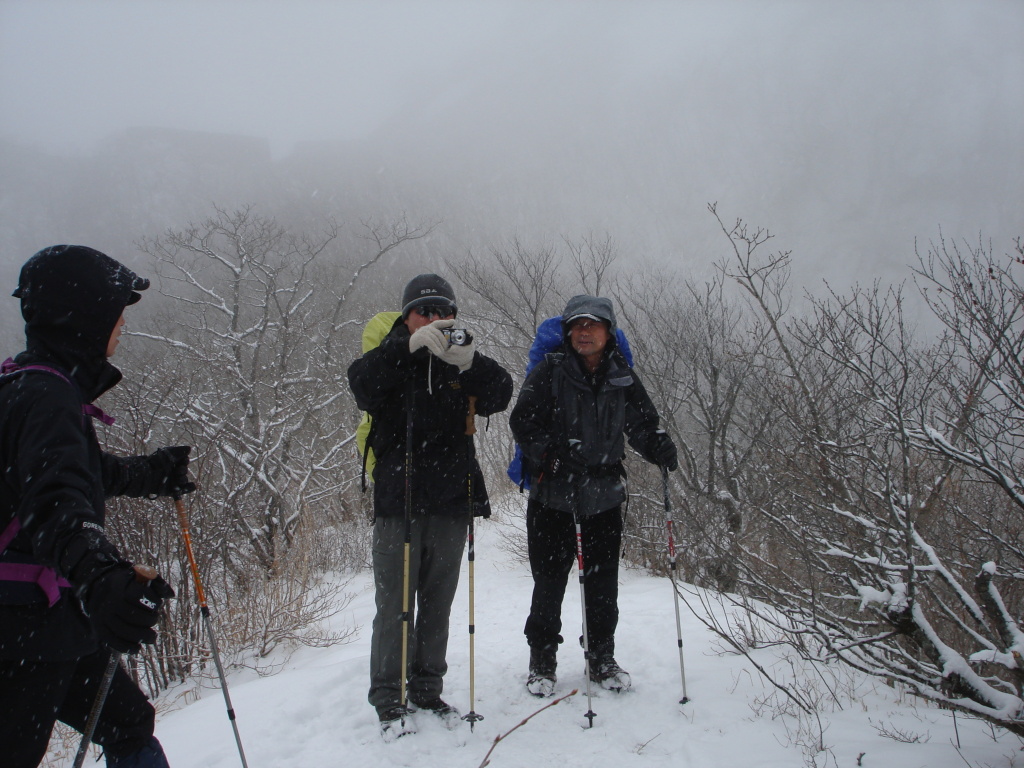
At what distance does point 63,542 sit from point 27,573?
0.87ft

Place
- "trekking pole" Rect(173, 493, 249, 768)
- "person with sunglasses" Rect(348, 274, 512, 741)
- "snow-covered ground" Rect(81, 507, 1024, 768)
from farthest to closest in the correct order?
"person with sunglasses" Rect(348, 274, 512, 741)
"snow-covered ground" Rect(81, 507, 1024, 768)
"trekking pole" Rect(173, 493, 249, 768)

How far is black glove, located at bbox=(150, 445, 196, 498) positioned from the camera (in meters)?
2.21

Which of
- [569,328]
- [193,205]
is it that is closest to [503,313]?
[569,328]

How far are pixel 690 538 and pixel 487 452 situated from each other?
33.0ft

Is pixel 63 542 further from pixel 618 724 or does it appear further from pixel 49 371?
pixel 618 724

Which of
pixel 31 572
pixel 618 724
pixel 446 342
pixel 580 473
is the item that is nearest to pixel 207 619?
pixel 31 572

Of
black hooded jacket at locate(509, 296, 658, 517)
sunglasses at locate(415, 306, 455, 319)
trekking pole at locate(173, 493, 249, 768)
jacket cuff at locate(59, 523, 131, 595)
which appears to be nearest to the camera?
jacket cuff at locate(59, 523, 131, 595)

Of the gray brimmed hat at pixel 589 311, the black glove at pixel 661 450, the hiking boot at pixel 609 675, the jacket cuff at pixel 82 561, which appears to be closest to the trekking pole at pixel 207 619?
the jacket cuff at pixel 82 561

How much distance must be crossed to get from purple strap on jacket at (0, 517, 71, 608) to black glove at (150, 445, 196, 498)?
2.24 ft

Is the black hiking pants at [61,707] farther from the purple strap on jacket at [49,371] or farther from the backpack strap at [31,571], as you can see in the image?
the purple strap on jacket at [49,371]

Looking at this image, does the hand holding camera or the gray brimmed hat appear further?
the gray brimmed hat

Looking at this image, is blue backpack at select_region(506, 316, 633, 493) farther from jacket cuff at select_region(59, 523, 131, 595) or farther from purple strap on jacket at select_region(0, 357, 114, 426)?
jacket cuff at select_region(59, 523, 131, 595)

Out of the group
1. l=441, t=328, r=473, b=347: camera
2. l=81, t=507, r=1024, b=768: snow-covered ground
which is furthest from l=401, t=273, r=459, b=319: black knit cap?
l=81, t=507, r=1024, b=768: snow-covered ground

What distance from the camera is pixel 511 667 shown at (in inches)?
136
